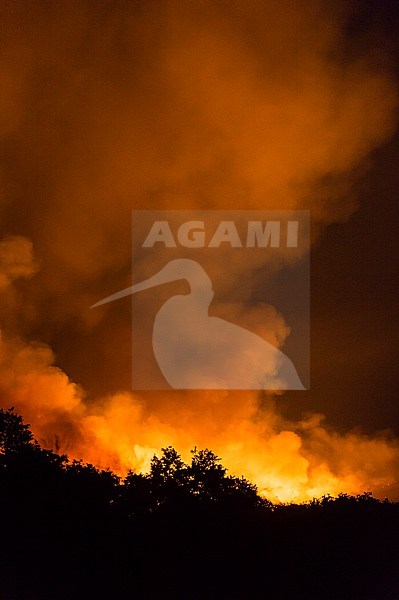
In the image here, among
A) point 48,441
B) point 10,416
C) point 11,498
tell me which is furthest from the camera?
point 48,441

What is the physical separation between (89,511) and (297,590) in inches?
531

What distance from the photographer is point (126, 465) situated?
8769 cm

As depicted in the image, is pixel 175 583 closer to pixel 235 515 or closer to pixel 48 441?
pixel 235 515

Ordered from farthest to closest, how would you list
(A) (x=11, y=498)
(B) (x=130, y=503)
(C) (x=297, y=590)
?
1. (B) (x=130, y=503)
2. (A) (x=11, y=498)
3. (C) (x=297, y=590)

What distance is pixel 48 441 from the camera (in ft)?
277

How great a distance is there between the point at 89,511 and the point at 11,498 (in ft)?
14.7

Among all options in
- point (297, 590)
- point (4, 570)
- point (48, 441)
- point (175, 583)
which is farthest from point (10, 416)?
point (48, 441)

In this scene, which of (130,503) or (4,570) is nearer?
(4,570)

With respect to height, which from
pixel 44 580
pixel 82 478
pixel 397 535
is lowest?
pixel 44 580

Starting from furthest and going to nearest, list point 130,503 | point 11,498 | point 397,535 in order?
point 130,503 → point 11,498 → point 397,535

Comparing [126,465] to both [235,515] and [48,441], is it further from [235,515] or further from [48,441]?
[235,515]

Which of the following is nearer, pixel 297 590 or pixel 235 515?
pixel 297 590

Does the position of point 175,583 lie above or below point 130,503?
below

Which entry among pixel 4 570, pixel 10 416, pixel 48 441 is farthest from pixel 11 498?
pixel 48 441
